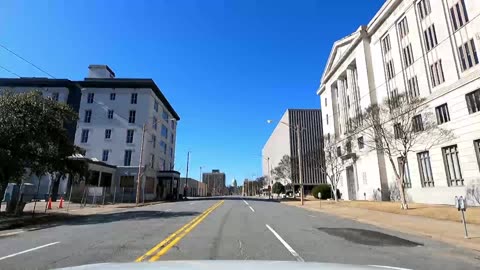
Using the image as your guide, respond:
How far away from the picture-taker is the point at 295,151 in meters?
93.2

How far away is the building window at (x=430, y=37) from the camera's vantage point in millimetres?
30472

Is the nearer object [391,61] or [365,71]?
[391,61]

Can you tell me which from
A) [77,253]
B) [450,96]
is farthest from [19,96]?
[450,96]

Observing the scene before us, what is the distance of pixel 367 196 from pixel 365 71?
16.2m

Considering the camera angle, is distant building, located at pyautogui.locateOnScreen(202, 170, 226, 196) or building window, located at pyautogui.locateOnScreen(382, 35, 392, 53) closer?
building window, located at pyautogui.locateOnScreen(382, 35, 392, 53)

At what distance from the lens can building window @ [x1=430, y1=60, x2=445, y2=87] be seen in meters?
29.6

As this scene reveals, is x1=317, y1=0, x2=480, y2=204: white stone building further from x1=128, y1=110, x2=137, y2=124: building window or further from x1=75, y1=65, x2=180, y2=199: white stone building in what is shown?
x1=128, y1=110, x2=137, y2=124: building window

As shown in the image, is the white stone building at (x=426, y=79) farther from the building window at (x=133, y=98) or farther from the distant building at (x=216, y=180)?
the distant building at (x=216, y=180)

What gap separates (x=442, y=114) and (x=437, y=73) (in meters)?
4.12

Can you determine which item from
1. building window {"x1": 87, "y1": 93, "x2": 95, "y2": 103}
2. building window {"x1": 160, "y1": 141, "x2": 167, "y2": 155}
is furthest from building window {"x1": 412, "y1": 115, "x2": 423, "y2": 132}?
building window {"x1": 87, "y1": 93, "x2": 95, "y2": 103}

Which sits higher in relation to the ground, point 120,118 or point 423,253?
point 120,118

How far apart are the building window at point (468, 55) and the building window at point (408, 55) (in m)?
7.00

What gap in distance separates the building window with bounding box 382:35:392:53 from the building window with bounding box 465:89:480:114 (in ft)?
48.5

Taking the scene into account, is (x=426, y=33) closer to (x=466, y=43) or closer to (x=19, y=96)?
(x=466, y=43)
